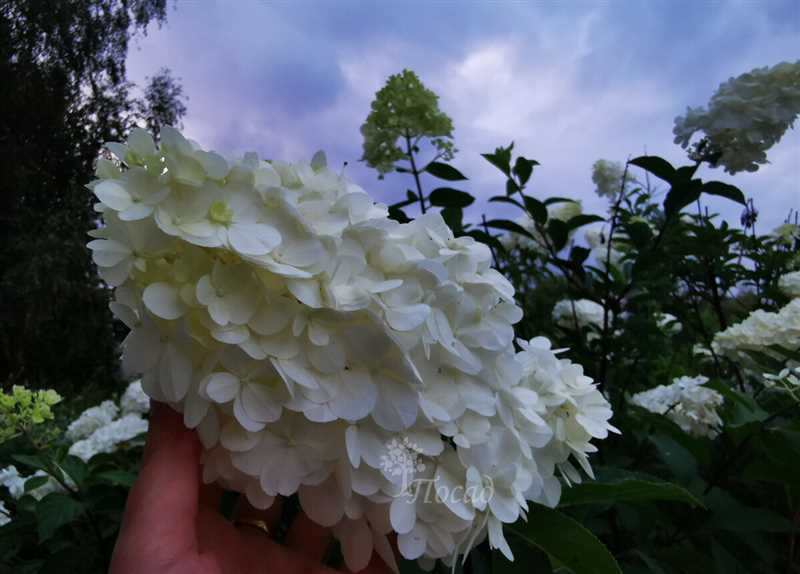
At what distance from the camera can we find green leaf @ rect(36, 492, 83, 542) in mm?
Answer: 765

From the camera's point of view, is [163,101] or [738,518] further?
[163,101]

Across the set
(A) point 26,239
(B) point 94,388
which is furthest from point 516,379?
(A) point 26,239

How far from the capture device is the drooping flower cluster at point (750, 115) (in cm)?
125

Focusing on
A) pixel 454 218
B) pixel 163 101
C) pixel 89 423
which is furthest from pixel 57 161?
pixel 454 218

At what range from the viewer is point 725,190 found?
1.19 meters

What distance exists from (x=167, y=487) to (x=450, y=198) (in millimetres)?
838

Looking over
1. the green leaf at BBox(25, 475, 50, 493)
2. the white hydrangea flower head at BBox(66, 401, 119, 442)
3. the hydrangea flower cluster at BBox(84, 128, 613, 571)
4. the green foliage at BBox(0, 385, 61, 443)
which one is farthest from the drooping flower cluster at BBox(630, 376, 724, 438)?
the white hydrangea flower head at BBox(66, 401, 119, 442)

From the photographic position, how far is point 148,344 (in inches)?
18.7

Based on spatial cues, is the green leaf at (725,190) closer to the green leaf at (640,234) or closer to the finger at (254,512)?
the green leaf at (640,234)

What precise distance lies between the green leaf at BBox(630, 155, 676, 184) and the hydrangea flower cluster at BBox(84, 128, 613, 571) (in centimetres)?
79

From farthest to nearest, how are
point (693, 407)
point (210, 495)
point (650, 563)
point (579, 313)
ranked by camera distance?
point (579, 313) < point (693, 407) < point (650, 563) < point (210, 495)

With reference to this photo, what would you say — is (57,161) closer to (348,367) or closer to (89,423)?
(89,423)

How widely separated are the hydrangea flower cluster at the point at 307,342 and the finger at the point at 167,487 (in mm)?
19

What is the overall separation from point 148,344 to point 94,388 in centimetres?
679
